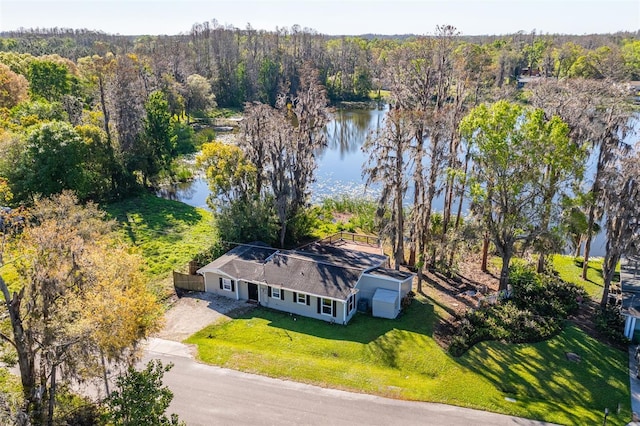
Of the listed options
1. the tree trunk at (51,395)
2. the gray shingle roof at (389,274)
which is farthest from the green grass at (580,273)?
the tree trunk at (51,395)

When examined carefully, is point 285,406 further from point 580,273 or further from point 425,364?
point 580,273

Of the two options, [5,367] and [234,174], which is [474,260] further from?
[5,367]

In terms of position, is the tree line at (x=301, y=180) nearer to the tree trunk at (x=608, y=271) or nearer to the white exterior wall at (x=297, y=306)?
the tree trunk at (x=608, y=271)

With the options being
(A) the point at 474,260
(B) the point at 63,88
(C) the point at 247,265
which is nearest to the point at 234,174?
(C) the point at 247,265

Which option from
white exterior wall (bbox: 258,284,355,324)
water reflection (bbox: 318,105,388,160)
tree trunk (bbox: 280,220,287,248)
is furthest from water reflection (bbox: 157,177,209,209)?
white exterior wall (bbox: 258,284,355,324)

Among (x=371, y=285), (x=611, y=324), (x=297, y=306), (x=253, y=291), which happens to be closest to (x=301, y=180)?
(x=253, y=291)

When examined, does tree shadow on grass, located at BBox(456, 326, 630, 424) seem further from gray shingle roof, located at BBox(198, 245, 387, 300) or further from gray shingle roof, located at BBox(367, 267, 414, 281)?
gray shingle roof, located at BBox(198, 245, 387, 300)

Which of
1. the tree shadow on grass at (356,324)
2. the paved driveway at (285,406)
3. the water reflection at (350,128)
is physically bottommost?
the tree shadow on grass at (356,324)
